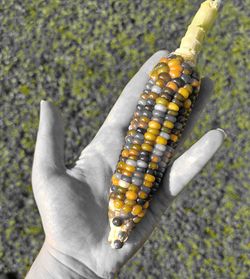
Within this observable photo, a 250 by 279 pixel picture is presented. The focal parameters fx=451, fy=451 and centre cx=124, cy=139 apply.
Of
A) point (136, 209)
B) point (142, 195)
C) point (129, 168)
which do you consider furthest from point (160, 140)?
point (136, 209)

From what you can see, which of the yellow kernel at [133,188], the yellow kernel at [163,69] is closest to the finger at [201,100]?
the yellow kernel at [163,69]

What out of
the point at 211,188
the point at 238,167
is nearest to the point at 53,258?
the point at 211,188

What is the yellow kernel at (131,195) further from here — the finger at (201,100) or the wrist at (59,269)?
the finger at (201,100)

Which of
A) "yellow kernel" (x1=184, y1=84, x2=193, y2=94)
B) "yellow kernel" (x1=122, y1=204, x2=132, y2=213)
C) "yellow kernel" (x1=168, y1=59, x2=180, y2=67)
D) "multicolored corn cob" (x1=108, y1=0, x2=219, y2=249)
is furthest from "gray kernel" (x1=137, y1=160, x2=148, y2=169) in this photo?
"yellow kernel" (x1=168, y1=59, x2=180, y2=67)

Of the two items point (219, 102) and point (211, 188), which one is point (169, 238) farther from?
point (219, 102)

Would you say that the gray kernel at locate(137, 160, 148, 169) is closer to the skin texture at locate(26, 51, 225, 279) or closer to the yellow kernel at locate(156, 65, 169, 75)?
the skin texture at locate(26, 51, 225, 279)

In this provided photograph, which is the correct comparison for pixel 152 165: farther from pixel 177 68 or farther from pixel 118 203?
pixel 177 68
